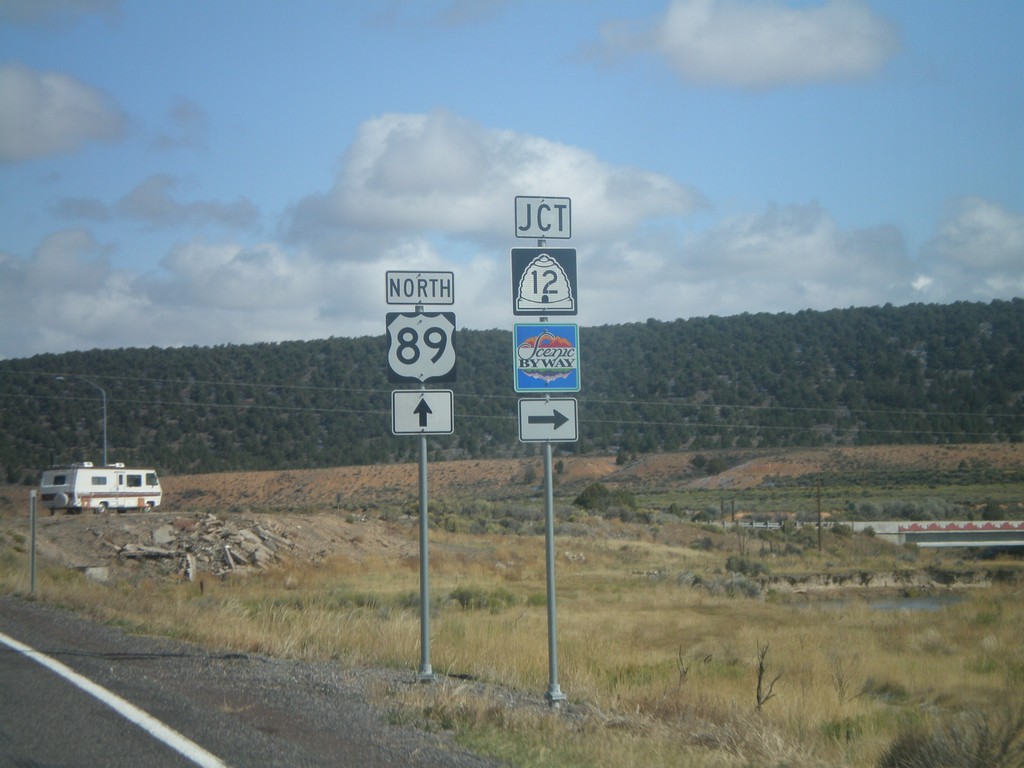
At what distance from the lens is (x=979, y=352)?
8781 centimetres

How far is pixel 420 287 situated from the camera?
11266 millimetres

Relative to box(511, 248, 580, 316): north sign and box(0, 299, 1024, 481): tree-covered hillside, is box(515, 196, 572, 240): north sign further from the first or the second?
box(0, 299, 1024, 481): tree-covered hillside

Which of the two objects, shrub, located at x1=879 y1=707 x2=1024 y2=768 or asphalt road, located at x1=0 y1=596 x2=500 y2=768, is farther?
shrub, located at x1=879 y1=707 x2=1024 y2=768

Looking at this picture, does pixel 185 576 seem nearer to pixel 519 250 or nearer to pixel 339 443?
pixel 519 250

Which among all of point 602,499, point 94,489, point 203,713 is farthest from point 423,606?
point 602,499

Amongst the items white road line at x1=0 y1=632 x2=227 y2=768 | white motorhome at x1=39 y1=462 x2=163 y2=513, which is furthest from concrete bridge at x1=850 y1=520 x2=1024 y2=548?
white road line at x1=0 y1=632 x2=227 y2=768

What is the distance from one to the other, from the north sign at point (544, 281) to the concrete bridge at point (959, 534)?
43.5 m

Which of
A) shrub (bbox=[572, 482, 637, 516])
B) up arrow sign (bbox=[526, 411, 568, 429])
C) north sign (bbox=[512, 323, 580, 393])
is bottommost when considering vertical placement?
shrub (bbox=[572, 482, 637, 516])

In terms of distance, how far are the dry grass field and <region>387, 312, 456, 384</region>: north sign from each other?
3125mm

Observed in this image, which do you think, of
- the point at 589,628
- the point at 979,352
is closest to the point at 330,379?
the point at 979,352

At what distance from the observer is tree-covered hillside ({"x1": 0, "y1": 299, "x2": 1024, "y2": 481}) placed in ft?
265

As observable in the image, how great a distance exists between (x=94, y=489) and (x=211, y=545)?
10626 millimetres

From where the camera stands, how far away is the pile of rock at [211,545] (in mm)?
34906

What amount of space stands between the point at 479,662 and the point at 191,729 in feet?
17.9
